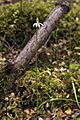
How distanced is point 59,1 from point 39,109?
1699mm

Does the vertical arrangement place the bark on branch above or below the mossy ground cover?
above

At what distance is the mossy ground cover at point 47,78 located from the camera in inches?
127

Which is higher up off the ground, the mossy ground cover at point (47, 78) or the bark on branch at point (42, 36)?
the bark on branch at point (42, 36)

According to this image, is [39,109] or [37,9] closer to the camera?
[39,109]

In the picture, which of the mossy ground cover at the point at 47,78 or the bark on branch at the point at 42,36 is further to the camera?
the bark on branch at the point at 42,36

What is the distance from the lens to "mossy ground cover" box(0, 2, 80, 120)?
322 centimetres

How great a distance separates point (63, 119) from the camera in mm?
3131

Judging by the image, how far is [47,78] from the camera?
3.52 meters

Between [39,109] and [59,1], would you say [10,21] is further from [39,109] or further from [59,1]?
[39,109]

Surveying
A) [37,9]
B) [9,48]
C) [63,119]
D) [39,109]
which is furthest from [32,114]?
[37,9]

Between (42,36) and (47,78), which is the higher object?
(42,36)

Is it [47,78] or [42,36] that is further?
[42,36]

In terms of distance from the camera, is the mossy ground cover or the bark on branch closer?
the mossy ground cover

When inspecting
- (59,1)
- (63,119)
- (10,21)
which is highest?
(59,1)
